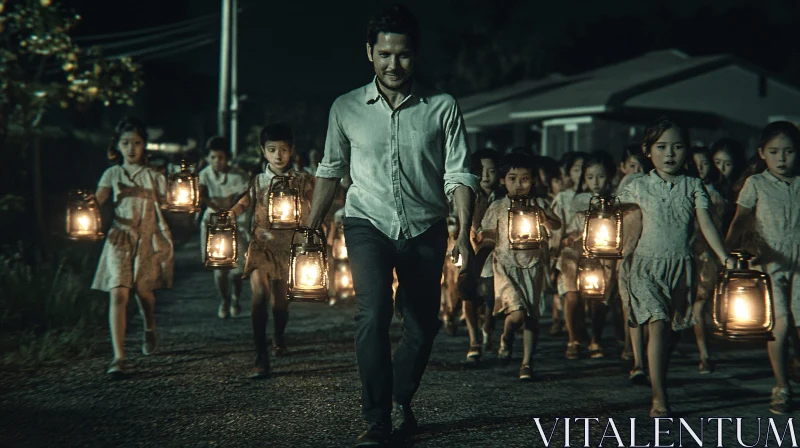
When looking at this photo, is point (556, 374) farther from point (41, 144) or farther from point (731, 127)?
point (731, 127)

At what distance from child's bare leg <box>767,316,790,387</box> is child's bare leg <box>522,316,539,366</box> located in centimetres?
175

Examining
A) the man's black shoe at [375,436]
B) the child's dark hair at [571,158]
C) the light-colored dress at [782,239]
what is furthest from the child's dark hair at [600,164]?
the man's black shoe at [375,436]

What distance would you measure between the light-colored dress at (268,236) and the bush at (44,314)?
188cm

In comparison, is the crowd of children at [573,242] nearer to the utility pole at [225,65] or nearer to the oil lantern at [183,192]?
the oil lantern at [183,192]

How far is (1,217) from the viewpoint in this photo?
11836 mm

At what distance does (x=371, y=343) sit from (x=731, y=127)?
21.5 m

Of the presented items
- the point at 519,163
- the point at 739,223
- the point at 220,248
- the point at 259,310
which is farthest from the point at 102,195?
the point at 739,223

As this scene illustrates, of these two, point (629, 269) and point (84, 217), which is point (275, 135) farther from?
point (629, 269)

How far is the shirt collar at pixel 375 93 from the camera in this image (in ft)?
17.5

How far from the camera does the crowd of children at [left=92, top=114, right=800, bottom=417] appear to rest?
625 cm

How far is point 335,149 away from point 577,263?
3.76 metres

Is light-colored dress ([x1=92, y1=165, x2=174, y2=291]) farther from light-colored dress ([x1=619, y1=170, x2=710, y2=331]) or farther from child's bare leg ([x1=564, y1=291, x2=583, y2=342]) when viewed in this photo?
light-colored dress ([x1=619, y1=170, x2=710, y2=331])

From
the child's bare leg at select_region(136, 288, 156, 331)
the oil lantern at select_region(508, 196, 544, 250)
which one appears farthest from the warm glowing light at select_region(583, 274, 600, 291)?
the child's bare leg at select_region(136, 288, 156, 331)

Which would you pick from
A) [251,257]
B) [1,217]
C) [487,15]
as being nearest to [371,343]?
[251,257]
